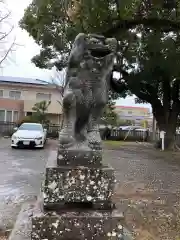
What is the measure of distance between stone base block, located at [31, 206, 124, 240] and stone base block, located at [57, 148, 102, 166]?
0.39 m

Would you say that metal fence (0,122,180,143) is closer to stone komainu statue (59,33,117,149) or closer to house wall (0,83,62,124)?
house wall (0,83,62,124)

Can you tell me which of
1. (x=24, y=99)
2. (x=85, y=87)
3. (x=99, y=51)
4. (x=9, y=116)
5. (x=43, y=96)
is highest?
(x=43, y=96)

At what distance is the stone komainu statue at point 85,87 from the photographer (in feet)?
9.26

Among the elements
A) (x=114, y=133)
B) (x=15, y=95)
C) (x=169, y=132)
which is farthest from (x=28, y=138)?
(x=15, y=95)

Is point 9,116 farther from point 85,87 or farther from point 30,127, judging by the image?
point 85,87

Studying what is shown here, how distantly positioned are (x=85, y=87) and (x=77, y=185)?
818 millimetres

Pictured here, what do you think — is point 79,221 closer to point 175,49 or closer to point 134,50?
Result: point 175,49

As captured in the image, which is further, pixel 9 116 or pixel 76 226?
pixel 9 116

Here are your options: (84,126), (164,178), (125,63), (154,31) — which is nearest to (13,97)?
(125,63)

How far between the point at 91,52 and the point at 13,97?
36.7m

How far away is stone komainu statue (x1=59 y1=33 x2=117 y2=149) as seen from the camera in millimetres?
2822

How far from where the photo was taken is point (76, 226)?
2.56 meters

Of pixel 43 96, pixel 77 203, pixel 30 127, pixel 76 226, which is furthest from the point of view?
pixel 43 96

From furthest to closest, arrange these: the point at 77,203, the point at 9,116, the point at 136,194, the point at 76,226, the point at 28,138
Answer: the point at 9,116 < the point at 28,138 < the point at 136,194 < the point at 77,203 < the point at 76,226
